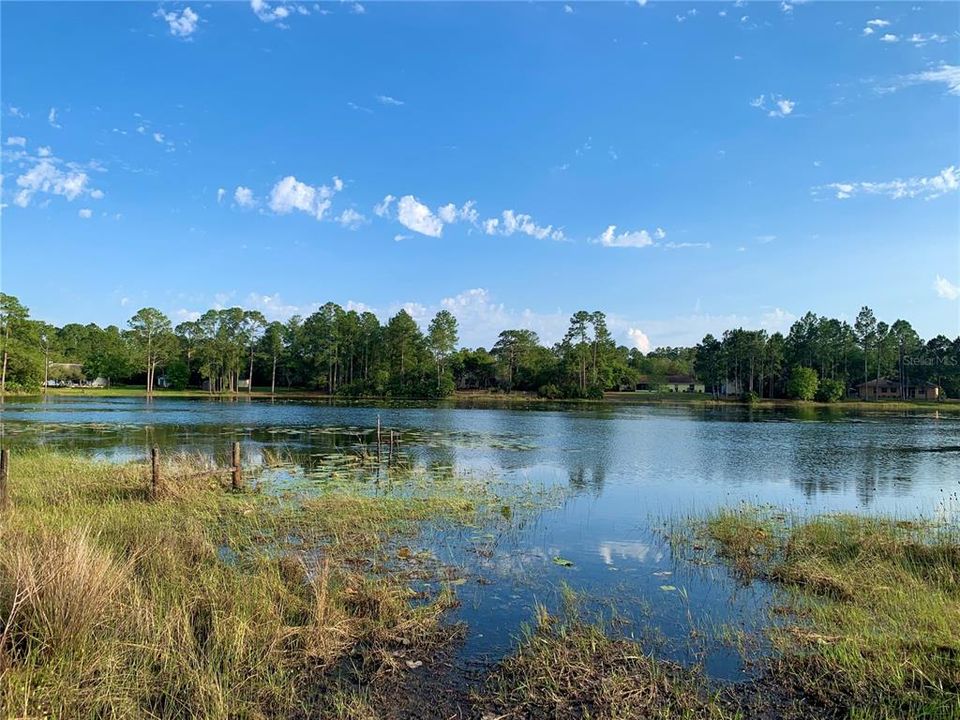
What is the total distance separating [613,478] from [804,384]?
82.5m

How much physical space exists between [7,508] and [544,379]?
314 feet

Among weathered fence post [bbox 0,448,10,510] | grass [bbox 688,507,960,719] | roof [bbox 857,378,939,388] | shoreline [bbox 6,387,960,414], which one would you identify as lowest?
shoreline [bbox 6,387,960,414]

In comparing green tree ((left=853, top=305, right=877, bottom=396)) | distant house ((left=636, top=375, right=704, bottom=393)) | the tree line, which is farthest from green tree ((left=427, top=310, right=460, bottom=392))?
green tree ((left=853, top=305, right=877, bottom=396))

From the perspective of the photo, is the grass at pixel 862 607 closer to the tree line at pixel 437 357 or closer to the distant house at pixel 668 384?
the tree line at pixel 437 357

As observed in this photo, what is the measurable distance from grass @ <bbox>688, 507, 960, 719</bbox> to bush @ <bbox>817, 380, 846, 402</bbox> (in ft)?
292

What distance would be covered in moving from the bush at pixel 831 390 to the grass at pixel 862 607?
89044 millimetres

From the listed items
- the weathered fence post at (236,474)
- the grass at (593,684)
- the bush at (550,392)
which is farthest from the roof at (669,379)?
the grass at (593,684)

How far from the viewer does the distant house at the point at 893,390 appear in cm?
9988

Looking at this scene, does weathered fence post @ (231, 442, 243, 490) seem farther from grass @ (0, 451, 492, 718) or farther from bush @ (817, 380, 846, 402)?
bush @ (817, 380, 846, 402)

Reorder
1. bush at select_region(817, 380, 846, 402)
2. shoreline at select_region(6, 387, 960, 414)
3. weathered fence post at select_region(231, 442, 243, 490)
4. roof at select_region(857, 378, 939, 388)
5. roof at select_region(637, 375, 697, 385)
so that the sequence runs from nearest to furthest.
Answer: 1. weathered fence post at select_region(231, 442, 243, 490)
2. shoreline at select_region(6, 387, 960, 414)
3. bush at select_region(817, 380, 846, 402)
4. roof at select_region(857, 378, 939, 388)
5. roof at select_region(637, 375, 697, 385)

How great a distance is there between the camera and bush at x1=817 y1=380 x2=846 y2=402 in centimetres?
9031

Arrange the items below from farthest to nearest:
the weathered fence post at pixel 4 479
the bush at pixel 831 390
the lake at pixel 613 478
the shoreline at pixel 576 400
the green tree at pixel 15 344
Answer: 1. the bush at pixel 831 390
2. the shoreline at pixel 576 400
3. the green tree at pixel 15 344
4. the weathered fence post at pixel 4 479
5. the lake at pixel 613 478

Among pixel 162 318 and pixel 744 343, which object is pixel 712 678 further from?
pixel 162 318

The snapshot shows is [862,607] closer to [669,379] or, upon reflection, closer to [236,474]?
[236,474]
